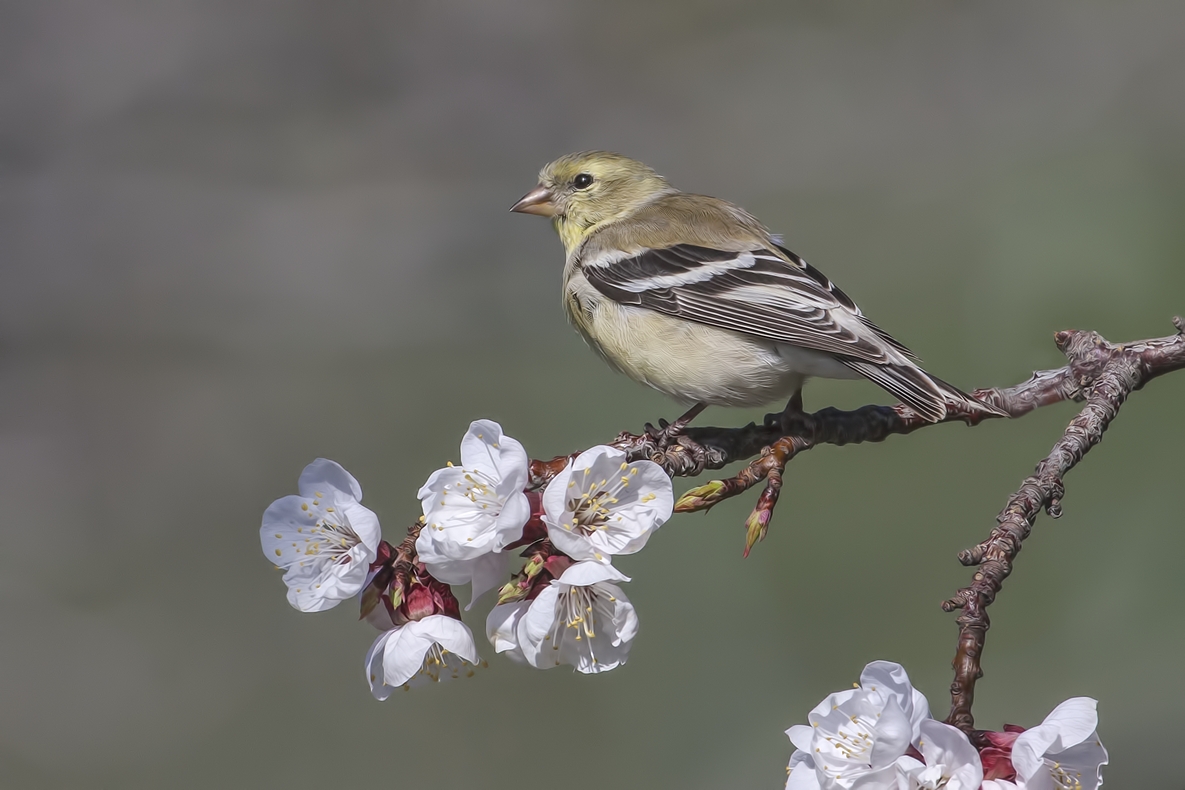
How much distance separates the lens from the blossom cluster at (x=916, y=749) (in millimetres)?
954

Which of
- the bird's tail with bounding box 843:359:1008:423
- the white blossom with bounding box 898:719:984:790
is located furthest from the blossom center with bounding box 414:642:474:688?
the bird's tail with bounding box 843:359:1008:423

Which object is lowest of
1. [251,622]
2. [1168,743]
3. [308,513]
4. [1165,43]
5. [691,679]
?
[251,622]

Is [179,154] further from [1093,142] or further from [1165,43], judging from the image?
[1165,43]

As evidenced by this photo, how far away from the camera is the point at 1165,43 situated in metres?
7.22

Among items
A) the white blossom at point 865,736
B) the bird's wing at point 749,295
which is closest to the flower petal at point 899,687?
the white blossom at point 865,736

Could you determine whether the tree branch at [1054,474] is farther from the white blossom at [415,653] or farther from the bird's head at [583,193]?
the bird's head at [583,193]

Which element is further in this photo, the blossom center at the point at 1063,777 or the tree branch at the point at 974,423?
the tree branch at the point at 974,423

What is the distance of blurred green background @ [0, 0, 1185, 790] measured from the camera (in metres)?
4.04

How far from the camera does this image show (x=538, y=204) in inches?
115

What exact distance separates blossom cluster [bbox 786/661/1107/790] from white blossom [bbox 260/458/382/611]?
1.82ft

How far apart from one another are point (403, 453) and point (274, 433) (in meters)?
1.35

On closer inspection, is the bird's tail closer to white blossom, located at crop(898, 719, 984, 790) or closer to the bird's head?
white blossom, located at crop(898, 719, 984, 790)

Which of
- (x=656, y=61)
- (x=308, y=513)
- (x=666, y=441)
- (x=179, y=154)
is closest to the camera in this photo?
(x=308, y=513)

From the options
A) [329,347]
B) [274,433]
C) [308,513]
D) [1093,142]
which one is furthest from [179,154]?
[308,513]
